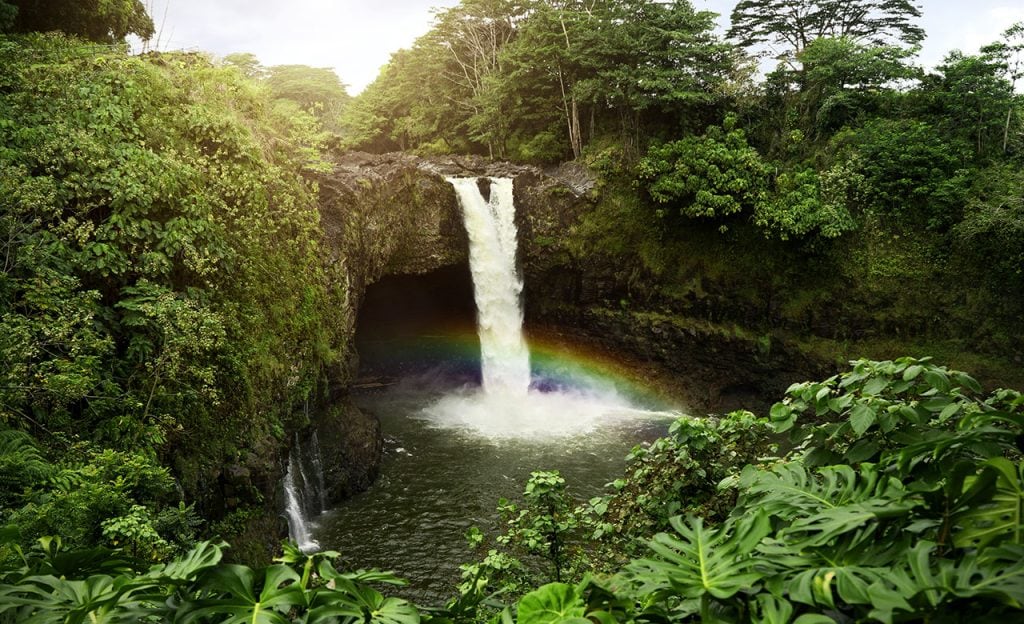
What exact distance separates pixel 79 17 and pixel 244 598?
47.5 ft

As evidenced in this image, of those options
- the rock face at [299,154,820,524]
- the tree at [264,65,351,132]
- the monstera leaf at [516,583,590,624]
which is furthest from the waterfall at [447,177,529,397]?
the tree at [264,65,351,132]

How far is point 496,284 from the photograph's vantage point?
18.4 metres

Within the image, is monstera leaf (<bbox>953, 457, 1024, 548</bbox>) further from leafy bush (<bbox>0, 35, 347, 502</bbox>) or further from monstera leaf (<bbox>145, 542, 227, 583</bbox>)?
leafy bush (<bbox>0, 35, 347, 502</bbox>)

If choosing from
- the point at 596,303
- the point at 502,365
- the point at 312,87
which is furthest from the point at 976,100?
the point at 312,87

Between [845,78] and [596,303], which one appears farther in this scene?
[596,303]

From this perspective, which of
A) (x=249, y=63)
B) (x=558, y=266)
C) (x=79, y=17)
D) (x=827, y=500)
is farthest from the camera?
(x=249, y=63)

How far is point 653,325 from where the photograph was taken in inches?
704

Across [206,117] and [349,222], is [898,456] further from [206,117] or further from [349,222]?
[349,222]

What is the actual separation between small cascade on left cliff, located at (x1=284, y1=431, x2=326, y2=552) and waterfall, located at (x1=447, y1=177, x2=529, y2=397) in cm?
861

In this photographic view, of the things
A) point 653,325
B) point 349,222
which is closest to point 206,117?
point 349,222

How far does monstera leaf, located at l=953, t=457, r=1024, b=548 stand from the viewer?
1.43 metres

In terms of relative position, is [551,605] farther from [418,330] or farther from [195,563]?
[418,330]

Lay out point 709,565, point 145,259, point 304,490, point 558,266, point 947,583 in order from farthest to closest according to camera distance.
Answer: point 558,266 < point 304,490 < point 145,259 < point 709,565 < point 947,583

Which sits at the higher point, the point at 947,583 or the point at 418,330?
the point at 947,583
